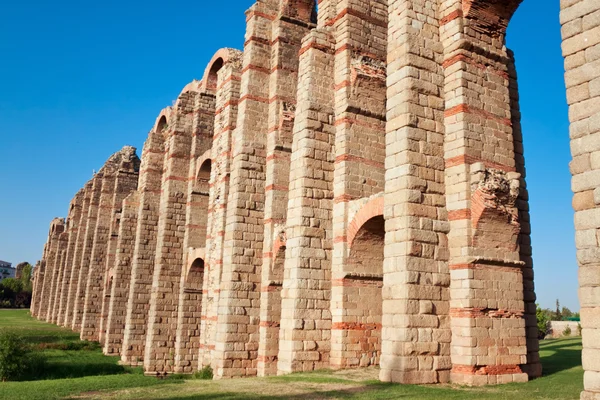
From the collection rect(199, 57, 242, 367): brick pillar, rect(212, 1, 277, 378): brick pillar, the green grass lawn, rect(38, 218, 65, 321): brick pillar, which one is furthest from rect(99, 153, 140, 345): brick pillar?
rect(38, 218, 65, 321): brick pillar

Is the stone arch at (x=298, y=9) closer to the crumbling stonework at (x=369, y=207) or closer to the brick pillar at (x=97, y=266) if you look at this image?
the crumbling stonework at (x=369, y=207)

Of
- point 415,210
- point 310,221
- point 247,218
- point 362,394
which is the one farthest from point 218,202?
point 362,394

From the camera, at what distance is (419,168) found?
1008 centimetres

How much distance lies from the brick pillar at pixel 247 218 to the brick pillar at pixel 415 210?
704 cm

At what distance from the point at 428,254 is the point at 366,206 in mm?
2540

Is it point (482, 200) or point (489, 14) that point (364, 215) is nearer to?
point (482, 200)

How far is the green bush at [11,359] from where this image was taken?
666 inches

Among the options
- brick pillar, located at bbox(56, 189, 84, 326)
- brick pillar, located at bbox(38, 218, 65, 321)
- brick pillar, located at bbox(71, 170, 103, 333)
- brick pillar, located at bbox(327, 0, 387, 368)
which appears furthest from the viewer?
brick pillar, located at bbox(38, 218, 65, 321)

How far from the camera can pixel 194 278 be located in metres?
20.9

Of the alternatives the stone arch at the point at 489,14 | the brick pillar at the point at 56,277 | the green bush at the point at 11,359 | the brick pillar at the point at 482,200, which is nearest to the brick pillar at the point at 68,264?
the brick pillar at the point at 56,277

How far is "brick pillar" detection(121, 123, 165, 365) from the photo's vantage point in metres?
23.3

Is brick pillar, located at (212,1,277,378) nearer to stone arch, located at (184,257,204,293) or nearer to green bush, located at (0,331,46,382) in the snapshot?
stone arch, located at (184,257,204,293)

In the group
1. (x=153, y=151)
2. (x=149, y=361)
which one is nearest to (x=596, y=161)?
(x=149, y=361)

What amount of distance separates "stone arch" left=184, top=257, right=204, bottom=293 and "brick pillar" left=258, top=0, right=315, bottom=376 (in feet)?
19.6
